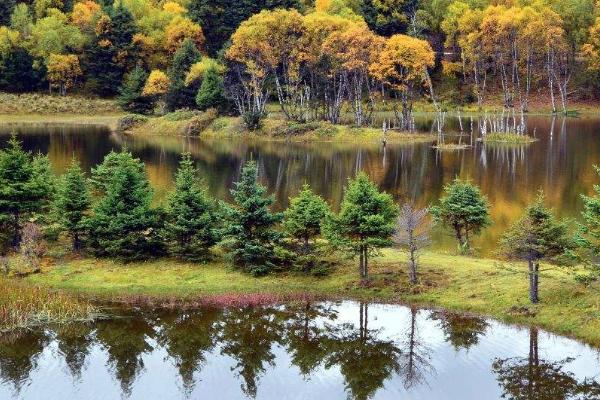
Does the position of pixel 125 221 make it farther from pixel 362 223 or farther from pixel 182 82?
pixel 182 82

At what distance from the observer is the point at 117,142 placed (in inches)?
3642

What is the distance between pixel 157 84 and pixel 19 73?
3142 centimetres

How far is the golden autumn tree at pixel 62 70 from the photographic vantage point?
126188 mm

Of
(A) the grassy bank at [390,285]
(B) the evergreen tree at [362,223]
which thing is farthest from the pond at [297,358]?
(B) the evergreen tree at [362,223]

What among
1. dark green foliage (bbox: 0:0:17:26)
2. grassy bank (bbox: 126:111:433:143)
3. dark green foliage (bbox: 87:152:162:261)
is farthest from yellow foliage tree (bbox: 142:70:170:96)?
dark green foliage (bbox: 87:152:162:261)

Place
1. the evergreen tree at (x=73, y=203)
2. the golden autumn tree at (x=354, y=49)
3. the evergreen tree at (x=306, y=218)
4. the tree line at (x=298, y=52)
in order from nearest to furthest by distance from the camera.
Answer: the evergreen tree at (x=306, y=218) < the evergreen tree at (x=73, y=203) < the golden autumn tree at (x=354, y=49) < the tree line at (x=298, y=52)

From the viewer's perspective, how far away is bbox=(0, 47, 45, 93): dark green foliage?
127m

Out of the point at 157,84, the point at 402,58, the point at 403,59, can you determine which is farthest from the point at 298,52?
the point at 157,84

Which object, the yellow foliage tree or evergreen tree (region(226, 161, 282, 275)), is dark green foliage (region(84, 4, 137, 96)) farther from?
evergreen tree (region(226, 161, 282, 275))

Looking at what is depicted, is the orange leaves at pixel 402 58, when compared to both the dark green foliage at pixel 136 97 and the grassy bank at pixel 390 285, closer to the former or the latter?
the dark green foliage at pixel 136 97

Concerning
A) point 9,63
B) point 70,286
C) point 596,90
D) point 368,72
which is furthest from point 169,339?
point 596,90

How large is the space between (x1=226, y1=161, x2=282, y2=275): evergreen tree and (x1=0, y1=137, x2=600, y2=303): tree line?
0.05m

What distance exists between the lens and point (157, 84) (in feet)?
380

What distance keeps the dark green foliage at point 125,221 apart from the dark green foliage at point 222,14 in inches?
3832
